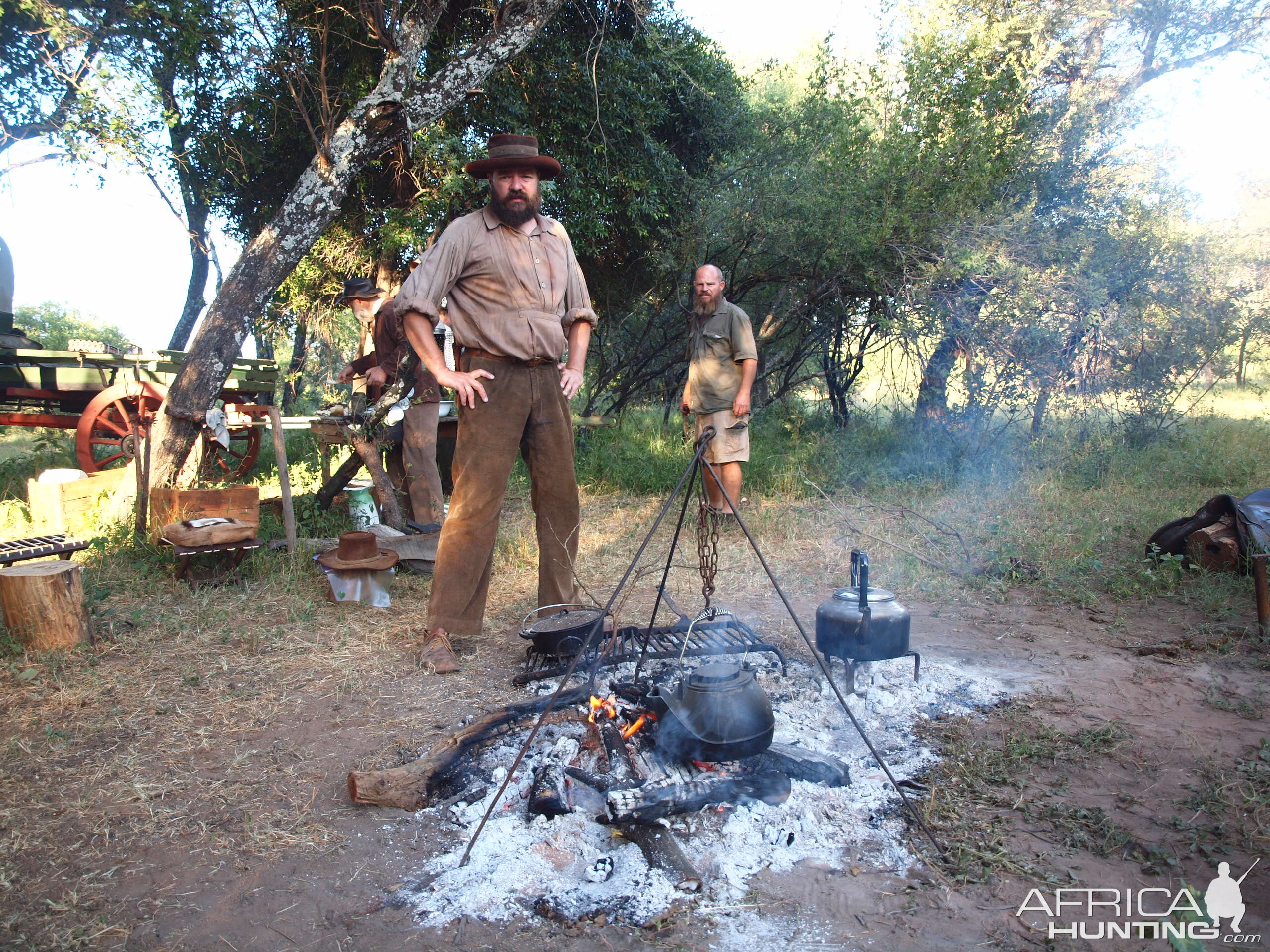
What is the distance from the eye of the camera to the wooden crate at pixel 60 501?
5.46 m

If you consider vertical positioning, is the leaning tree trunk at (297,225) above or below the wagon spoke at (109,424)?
above

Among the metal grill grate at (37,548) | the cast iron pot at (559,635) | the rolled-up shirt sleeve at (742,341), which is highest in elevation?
the rolled-up shirt sleeve at (742,341)

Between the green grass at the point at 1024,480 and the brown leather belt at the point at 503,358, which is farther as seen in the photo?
the green grass at the point at 1024,480

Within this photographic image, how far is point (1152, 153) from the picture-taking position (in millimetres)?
8953

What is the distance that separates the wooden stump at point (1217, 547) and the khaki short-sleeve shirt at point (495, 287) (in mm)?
3953

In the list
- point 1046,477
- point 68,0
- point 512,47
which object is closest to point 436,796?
point 512,47

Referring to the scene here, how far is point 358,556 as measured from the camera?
4.62m

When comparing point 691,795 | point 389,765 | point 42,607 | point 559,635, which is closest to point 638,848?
point 691,795

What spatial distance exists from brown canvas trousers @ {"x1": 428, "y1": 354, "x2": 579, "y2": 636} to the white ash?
3.40 ft

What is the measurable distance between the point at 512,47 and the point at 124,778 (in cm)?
539

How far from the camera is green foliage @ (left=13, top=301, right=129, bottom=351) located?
1591cm

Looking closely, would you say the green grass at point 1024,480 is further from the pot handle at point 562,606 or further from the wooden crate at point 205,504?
the wooden crate at point 205,504

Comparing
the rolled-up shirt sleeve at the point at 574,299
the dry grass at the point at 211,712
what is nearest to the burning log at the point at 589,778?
the dry grass at the point at 211,712

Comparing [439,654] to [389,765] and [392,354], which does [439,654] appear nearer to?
[389,765]
